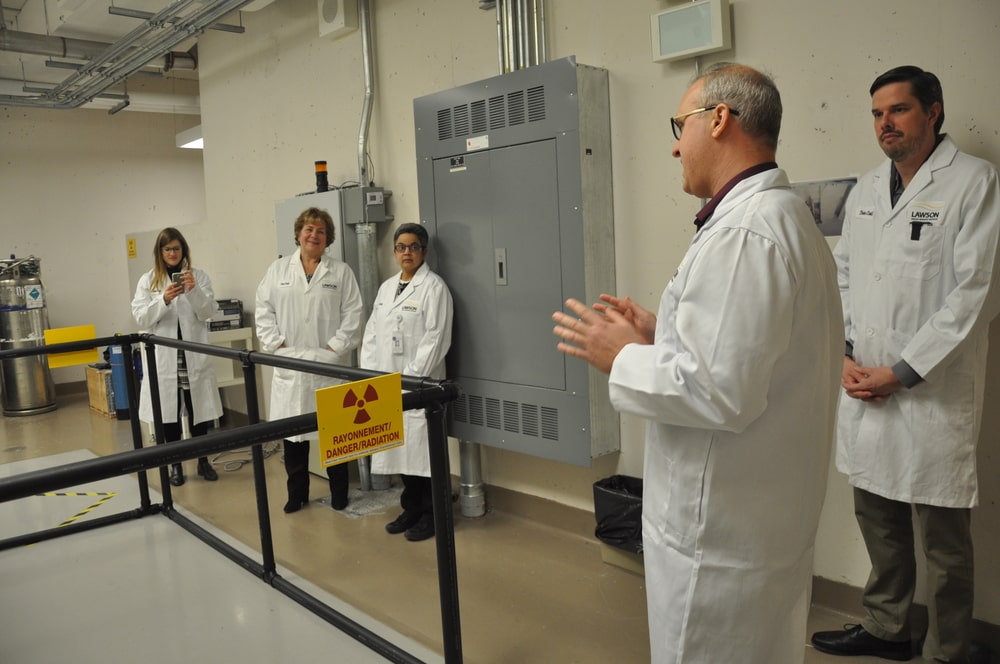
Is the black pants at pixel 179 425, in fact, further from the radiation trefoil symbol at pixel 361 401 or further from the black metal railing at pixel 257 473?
the radiation trefoil symbol at pixel 361 401

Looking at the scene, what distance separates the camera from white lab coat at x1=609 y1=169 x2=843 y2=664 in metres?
1.20

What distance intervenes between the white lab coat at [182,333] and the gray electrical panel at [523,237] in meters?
1.73

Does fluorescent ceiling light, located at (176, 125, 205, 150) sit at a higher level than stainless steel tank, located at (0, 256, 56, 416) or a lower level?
higher

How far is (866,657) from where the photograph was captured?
234 centimetres

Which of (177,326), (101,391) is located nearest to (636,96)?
(177,326)

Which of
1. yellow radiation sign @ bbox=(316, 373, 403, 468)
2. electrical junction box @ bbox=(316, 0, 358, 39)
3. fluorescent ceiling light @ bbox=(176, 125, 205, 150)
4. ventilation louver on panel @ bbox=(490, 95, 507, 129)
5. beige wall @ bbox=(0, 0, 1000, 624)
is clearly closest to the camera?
yellow radiation sign @ bbox=(316, 373, 403, 468)

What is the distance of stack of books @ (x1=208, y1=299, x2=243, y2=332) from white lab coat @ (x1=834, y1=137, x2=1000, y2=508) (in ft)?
14.5

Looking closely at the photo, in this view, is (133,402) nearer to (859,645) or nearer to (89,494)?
(89,494)

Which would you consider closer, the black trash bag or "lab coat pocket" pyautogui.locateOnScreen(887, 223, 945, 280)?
"lab coat pocket" pyautogui.locateOnScreen(887, 223, 945, 280)

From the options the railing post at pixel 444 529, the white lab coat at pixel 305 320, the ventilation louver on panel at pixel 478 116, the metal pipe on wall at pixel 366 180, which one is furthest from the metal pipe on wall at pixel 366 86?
the railing post at pixel 444 529

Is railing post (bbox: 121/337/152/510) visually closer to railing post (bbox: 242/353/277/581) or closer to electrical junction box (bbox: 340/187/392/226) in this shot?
railing post (bbox: 242/353/277/581)

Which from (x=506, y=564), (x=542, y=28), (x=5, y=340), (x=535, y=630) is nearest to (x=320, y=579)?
(x=506, y=564)

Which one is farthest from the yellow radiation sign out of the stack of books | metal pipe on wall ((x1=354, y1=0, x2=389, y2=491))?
the stack of books

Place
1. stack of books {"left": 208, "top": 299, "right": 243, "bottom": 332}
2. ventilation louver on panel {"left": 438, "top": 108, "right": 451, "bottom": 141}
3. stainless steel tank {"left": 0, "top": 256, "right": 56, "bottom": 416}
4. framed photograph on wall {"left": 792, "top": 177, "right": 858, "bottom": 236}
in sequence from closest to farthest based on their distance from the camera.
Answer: framed photograph on wall {"left": 792, "top": 177, "right": 858, "bottom": 236} → ventilation louver on panel {"left": 438, "top": 108, "right": 451, "bottom": 141} → stack of books {"left": 208, "top": 299, "right": 243, "bottom": 332} → stainless steel tank {"left": 0, "top": 256, "right": 56, "bottom": 416}
